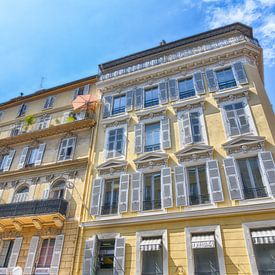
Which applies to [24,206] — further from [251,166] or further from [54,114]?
[251,166]


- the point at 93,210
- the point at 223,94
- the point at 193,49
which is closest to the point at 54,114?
the point at 93,210

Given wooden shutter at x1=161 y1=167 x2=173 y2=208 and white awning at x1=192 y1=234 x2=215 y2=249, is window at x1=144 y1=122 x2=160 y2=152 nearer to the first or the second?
wooden shutter at x1=161 y1=167 x2=173 y2=208

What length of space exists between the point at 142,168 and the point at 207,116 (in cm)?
423

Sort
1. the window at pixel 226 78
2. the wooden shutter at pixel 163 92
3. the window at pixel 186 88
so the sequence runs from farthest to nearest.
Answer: the wooden shutter at pixel 163 92 < the window at pixel 186 88 < the window at pixel 226 78

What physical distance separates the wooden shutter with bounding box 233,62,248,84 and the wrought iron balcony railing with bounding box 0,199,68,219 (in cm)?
1106

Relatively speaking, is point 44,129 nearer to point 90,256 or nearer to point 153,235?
point 90,256

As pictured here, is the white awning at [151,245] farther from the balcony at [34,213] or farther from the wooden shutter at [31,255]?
the wooden shutter at [31,255]

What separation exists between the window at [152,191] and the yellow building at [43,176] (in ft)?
11.5

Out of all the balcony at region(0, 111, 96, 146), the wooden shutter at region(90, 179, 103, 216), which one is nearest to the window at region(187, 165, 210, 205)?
the wooden shutter at region(90, 179, 103, 216)

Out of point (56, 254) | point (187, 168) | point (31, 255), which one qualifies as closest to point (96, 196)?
point (56, 254)

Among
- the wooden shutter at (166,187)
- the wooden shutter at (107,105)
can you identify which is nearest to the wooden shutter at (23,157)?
the wooden shutter at (107,105)

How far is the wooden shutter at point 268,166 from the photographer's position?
9742 millimetres

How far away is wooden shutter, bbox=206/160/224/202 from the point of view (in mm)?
10297

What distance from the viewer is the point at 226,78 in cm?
1381
